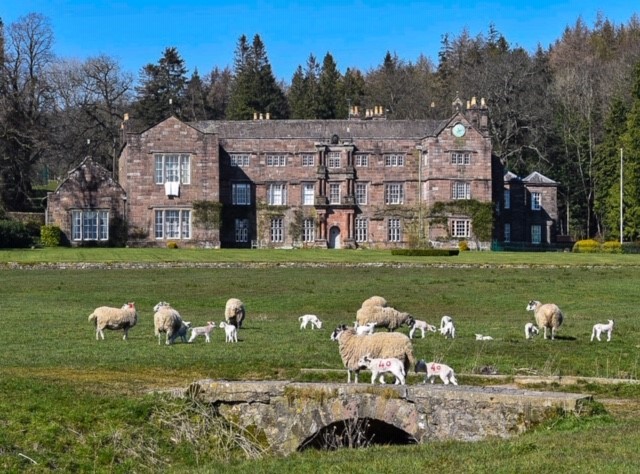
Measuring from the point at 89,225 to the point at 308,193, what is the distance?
17.5 meters

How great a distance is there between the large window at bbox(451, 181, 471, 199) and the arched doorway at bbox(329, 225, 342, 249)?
9809mm

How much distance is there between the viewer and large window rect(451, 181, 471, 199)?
305 ft

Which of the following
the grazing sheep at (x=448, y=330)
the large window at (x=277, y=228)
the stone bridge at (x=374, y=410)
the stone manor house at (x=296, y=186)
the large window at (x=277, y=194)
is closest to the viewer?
the stone bridge at (x=374, y=410)

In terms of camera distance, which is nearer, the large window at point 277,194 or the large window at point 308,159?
the large window at point 277,194

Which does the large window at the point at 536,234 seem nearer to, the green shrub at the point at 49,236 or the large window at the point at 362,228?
the large window at the point at 362,228

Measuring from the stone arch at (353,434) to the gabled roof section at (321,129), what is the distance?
76.2 metres

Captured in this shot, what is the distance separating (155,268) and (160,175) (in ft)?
100

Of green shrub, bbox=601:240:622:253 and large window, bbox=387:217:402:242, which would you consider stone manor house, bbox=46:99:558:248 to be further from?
green shrub, bbox=601:240:622:253

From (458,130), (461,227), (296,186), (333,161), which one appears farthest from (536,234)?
(296,186)

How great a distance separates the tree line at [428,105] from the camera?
3841 inches

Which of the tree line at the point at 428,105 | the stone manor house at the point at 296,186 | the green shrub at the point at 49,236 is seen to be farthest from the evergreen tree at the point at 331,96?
the green shrub at the point at 49,236

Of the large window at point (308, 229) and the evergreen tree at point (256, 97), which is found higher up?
the evergreen tree at point (256, 97)

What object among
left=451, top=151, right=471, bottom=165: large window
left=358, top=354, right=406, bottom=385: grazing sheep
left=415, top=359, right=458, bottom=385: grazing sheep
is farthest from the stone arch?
left=451, top=151, right=471, bottom=165: large window

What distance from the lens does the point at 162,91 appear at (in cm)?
13150
